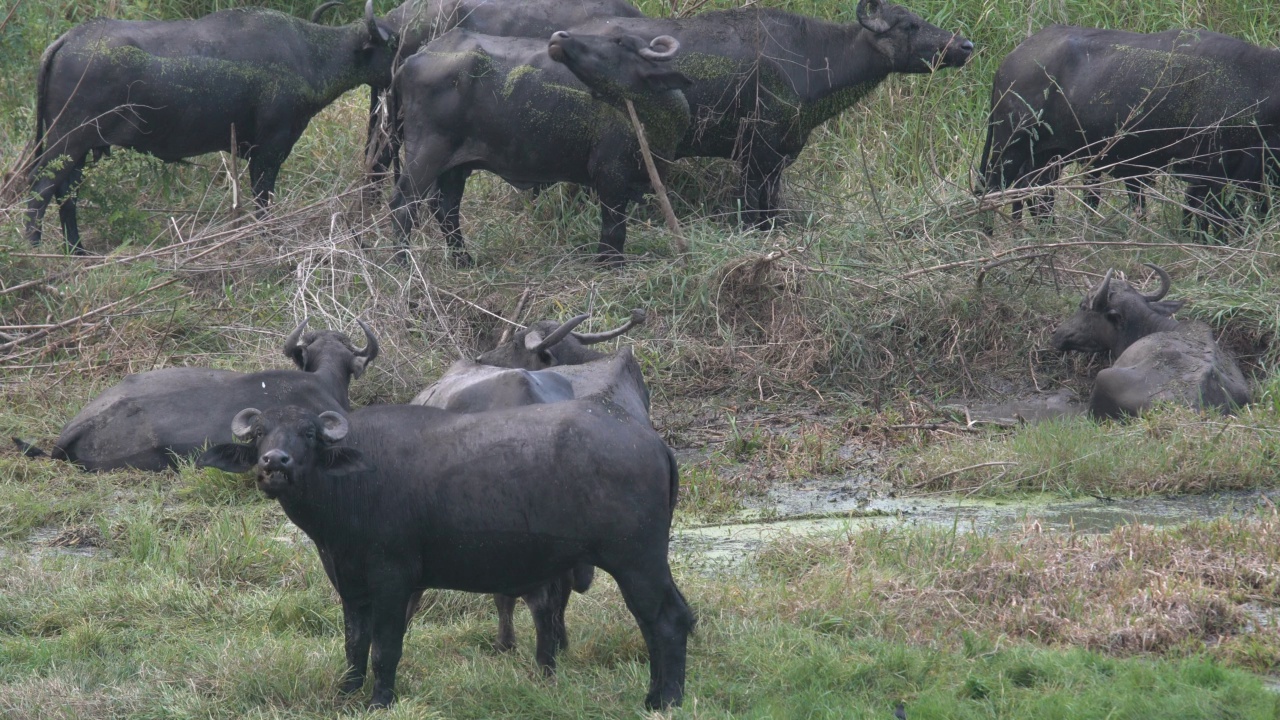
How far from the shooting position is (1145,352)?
8797 millimetres

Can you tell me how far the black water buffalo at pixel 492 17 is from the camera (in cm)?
1200

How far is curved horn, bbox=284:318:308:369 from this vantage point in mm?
8328

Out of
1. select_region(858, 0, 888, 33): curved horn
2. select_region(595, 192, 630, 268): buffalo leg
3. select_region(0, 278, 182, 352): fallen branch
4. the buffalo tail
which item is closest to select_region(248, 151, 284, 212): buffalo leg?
select_region(0, 278, 182, 352): fallen branch

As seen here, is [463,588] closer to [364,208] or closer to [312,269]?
[312,269]

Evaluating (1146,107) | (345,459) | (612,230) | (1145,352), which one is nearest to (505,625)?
(345,459)

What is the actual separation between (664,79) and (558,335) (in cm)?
370

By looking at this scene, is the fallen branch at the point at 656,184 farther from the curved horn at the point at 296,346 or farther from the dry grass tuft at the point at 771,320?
the curved horn at the point at 296,346

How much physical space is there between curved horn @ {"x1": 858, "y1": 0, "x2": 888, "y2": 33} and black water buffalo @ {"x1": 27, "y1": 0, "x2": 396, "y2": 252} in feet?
12.4

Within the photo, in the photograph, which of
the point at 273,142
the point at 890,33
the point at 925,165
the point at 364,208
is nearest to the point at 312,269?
the point at 364,208

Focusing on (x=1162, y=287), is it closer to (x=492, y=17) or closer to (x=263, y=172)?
(x=492, y=17)

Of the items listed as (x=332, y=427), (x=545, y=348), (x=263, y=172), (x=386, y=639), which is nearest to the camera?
(x=332, y=427)

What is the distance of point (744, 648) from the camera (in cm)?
528

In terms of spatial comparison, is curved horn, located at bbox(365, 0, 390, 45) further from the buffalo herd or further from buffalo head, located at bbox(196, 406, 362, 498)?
buffalo head, located at bbox(196, 406, 362, 498)

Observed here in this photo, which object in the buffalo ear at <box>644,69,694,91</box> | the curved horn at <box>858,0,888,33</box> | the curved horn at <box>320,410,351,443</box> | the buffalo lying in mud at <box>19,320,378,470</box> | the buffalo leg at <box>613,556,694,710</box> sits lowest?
the buffalo lying in mud at <box>19,320,378,470</box>
